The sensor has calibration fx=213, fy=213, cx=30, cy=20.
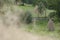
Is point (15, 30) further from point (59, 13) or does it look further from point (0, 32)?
point (59, 13)

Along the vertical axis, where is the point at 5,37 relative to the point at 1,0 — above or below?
below

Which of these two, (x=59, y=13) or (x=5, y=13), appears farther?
(x=59, y=13)

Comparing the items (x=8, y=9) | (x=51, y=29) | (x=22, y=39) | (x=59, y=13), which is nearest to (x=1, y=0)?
(x=8, y=9)

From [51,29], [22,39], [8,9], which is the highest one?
[8,9]

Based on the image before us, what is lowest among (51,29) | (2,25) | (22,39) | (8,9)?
(51,29)

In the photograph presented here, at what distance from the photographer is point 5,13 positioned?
29.4ft

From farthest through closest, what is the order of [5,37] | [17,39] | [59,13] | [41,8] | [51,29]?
[41,8] < [59,13] < [51,29] < [17,39] < [5,37]

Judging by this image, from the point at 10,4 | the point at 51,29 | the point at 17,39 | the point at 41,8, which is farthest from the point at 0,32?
the point at 41,8

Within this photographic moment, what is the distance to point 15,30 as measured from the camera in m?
9.63

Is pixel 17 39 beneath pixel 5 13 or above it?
beneath

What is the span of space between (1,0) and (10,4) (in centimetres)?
94

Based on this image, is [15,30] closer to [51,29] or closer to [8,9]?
[8,9]

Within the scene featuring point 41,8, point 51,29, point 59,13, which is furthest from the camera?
point 41,8

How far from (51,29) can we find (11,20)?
11702 millimetres
